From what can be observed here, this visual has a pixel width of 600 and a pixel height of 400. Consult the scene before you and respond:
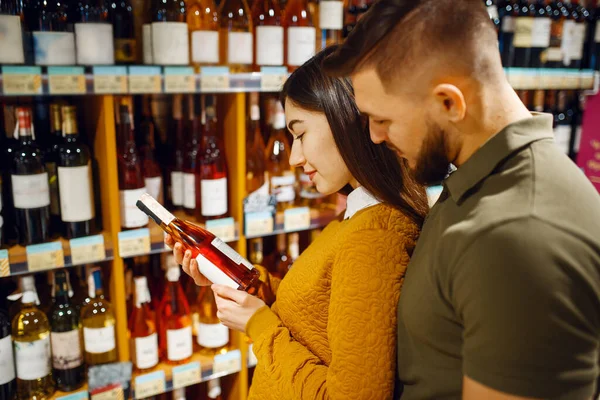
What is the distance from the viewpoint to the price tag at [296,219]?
1.91m

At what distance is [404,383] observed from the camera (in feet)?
2.93

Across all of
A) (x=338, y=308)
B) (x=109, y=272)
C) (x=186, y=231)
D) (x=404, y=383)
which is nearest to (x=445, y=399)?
(x=404, y=383)

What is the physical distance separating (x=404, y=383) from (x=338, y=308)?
0.17 metres

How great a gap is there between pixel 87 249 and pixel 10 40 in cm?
62

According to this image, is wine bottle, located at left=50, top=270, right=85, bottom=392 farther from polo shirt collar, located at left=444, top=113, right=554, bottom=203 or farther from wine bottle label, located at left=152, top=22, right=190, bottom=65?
polo shirt collar, located at left=444, top=113, right=554, bottom=203

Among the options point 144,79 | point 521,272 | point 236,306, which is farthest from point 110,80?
point 521,272

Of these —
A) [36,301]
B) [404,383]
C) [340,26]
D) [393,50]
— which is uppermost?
[340,26]

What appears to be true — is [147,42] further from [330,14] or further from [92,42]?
[330,14]

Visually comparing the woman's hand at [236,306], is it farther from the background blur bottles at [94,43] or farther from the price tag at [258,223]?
the background blur bottles at [94,43]

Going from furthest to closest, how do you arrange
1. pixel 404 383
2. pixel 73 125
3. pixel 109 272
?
pixel 109 272 → pixel 73 125 → pixel 404 383

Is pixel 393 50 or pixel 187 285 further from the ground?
pixel 393 50

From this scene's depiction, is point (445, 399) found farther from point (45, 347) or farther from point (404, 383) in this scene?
point (45, 347)

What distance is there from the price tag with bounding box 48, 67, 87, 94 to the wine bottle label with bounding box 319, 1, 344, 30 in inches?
33.2

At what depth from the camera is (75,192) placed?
157cm
